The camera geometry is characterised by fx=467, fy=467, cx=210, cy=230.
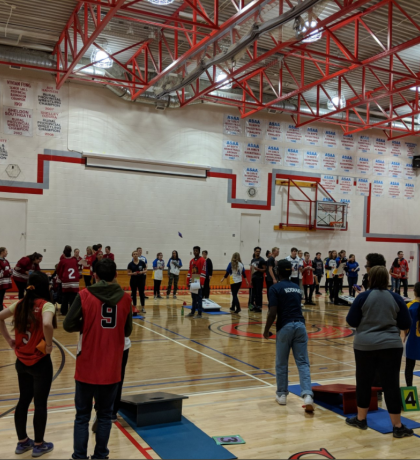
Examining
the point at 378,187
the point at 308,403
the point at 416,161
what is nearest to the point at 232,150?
the point at 378,187

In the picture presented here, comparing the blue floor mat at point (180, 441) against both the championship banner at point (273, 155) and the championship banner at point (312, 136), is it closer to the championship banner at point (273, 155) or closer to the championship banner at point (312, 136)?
the championship banner at point (273, 155)

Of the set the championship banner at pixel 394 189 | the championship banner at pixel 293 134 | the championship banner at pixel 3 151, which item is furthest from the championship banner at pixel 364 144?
the championship banner at pixel 3 151

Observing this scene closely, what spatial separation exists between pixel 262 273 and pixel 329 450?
916cm

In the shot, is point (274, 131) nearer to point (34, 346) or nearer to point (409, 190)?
point (409, 190)

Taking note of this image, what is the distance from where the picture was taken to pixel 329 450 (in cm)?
445

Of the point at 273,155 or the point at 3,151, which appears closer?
the point at 3,151

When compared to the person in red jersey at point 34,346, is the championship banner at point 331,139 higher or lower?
higher

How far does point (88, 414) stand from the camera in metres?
3.72

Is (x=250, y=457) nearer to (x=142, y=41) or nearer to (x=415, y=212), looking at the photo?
(x=142, y=41)

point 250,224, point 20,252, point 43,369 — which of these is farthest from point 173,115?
point 43,369

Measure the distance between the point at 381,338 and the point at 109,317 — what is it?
9.03ft

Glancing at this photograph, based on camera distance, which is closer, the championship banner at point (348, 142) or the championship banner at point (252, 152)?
the championship banner at point (252, 152)

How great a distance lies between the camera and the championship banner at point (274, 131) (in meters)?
20.3

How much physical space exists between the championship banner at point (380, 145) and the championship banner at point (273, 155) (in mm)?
5451
